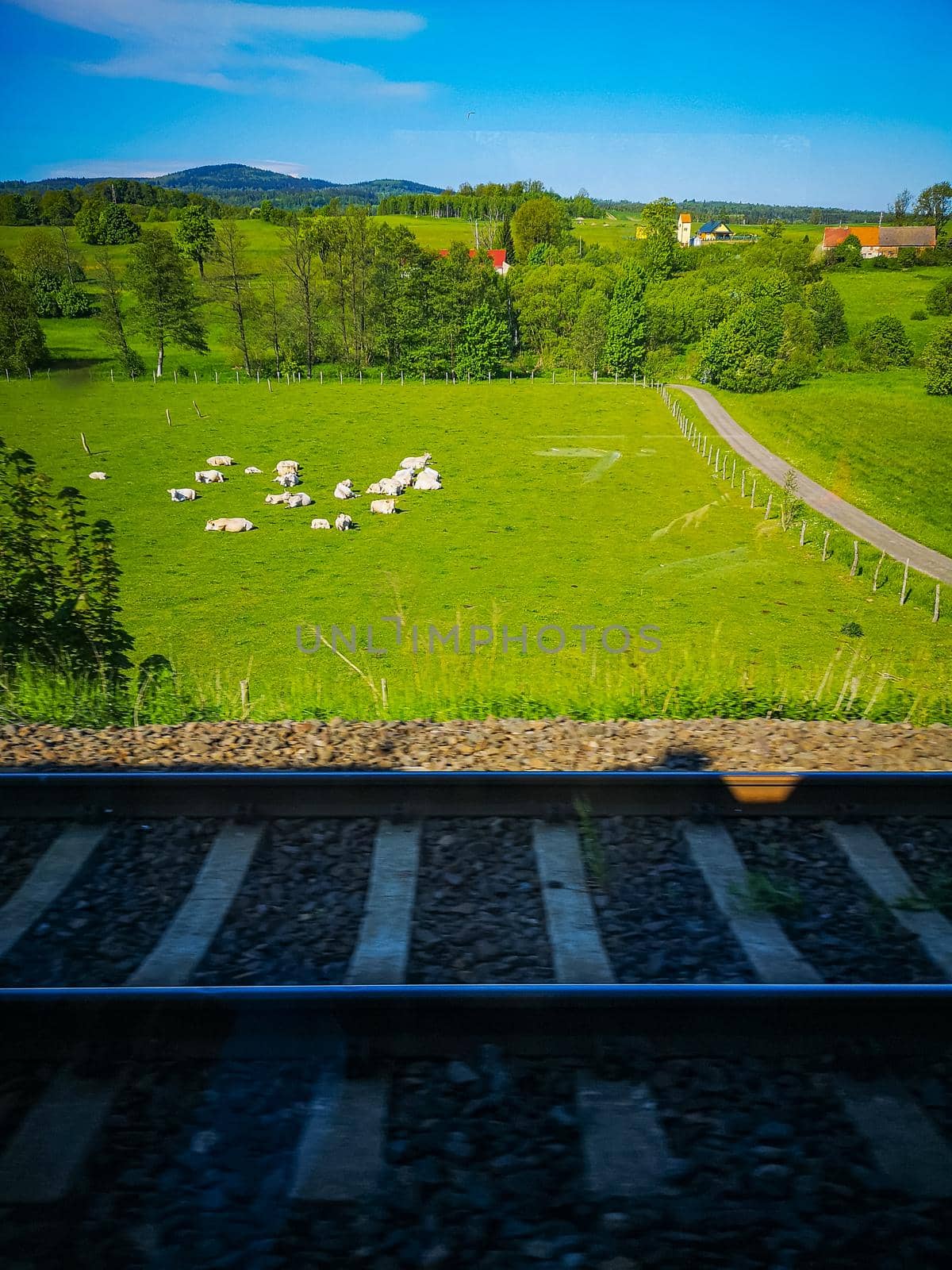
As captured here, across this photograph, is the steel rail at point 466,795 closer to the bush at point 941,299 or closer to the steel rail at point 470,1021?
the steel rail at point 470,1021

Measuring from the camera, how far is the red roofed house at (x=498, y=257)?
3272cm

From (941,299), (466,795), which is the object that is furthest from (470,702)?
(941,299)

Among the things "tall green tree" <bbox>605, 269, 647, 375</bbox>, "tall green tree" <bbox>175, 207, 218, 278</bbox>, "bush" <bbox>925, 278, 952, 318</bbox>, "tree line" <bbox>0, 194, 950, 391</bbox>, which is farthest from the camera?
"tall green tree" <bbox>605, 269, 647, 375</bbox>

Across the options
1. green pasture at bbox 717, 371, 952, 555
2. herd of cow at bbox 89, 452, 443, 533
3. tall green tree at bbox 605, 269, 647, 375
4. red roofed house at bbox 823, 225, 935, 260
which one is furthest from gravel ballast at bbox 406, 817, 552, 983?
tall green tree at bbox 605, 269, 647, 375

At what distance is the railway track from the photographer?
6.52ft

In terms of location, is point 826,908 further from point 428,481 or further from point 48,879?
point 428,481

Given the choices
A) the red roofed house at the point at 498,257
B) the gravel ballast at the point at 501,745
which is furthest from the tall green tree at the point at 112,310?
the gravel ballast at the point at 501,745

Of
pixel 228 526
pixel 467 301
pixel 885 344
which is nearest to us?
pixel 228 526

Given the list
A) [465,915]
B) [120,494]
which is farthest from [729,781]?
[120,494]

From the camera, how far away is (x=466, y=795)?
12.9 feet

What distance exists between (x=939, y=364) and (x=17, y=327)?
20269 mm

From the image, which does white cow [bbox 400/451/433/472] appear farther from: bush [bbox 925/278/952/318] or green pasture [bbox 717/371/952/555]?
bush [bbox 925/278/952/318]

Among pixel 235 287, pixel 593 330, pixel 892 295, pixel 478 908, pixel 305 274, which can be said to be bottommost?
pixel 478 908

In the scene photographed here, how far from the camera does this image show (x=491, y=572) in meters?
15.8
